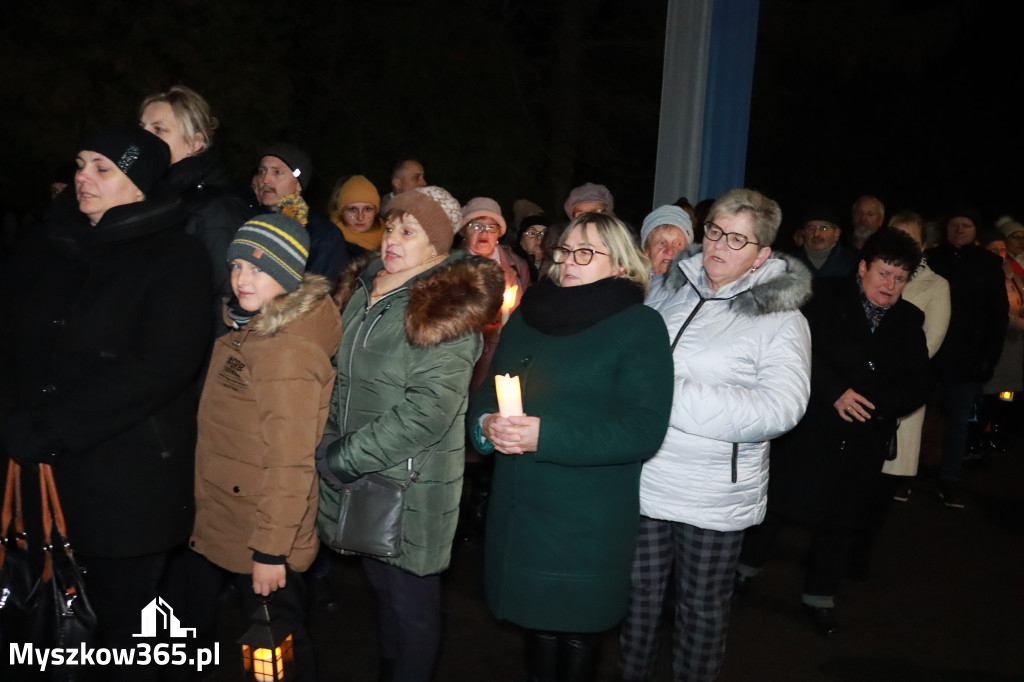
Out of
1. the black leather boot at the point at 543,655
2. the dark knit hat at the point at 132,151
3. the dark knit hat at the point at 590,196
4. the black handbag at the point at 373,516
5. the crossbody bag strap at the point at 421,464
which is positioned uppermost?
the dark knit hat at the point at 590,196

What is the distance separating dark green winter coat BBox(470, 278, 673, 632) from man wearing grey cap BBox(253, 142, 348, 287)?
5.85 ft

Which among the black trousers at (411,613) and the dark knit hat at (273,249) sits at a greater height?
the dark knit hat at (273,249)

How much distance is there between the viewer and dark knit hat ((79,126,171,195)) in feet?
10.8

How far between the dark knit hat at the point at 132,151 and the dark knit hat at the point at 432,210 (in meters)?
0.83

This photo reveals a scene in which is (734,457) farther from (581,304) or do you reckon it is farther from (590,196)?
(590,196)

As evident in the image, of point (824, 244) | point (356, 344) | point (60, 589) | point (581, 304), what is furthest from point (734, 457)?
point (824, 244)

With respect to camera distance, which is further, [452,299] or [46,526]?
[452,299]

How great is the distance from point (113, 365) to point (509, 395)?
1.27 meters

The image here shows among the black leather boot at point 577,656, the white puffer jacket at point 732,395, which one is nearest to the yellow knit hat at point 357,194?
the white puffer jacket at point 732,395

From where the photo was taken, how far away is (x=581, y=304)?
128 inches

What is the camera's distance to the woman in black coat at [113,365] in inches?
123

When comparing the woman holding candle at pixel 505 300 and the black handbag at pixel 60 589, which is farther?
the woman holding candle at pixel 505 300

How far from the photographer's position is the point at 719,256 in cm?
375

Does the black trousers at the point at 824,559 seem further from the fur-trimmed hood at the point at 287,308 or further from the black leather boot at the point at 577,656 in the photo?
the fur-trimmed hood at the point at 287,308
